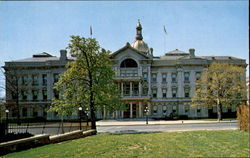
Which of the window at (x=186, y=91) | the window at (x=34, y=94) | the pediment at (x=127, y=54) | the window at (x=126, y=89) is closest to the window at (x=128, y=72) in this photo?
the window at (x=126, y=89)

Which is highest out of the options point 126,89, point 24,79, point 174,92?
point 24,79

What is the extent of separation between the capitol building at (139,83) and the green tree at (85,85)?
22.2 metres

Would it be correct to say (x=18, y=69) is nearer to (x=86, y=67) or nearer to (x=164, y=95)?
(x=86, y=67)

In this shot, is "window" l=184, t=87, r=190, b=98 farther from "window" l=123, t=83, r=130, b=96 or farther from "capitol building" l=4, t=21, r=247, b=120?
"window" l=123, t=83, r=130, b=96

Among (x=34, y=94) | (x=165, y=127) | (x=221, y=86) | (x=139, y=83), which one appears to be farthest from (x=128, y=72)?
(x=34, y=94)

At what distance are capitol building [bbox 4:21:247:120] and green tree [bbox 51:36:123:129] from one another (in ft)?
72.9

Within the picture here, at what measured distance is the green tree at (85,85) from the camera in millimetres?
20297

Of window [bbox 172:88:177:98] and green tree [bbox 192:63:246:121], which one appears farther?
window [bbox 172:88:177:98]

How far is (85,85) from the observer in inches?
864

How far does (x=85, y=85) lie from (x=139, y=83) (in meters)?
23.8

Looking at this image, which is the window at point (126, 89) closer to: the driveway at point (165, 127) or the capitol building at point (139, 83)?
the capitol building at point (139, 83)

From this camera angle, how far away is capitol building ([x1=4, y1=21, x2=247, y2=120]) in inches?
1756

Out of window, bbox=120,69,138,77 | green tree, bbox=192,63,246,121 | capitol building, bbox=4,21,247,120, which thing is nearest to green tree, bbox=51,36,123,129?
capitol building, bbox=4,21,247,120

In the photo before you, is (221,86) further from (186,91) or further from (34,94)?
(34,94)
